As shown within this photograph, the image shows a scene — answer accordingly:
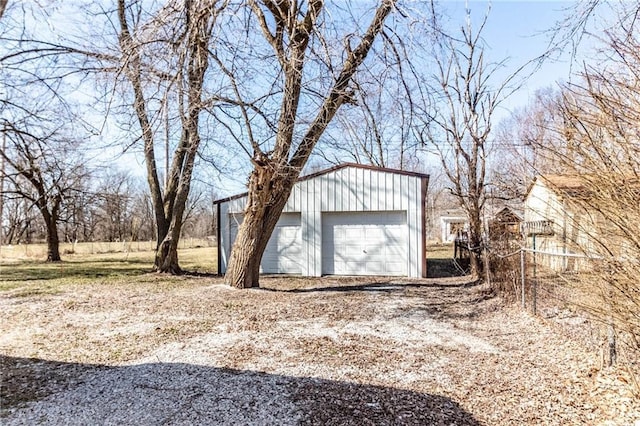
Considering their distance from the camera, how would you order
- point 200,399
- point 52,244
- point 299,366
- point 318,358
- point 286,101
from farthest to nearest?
point 52,244
point 286,101
point 318,358
point 299,366
point 200,399

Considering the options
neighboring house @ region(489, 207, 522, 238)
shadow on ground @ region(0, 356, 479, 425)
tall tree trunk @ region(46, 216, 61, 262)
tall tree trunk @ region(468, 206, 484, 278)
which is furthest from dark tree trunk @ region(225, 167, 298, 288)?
tall tree trunk @ region(46, 216, 61, 262)

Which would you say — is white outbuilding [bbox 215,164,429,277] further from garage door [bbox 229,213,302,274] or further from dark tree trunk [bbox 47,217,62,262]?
dark tree trunk [bbox 47,217,62,262]

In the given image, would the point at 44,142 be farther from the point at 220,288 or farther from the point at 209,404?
the point at 209,404

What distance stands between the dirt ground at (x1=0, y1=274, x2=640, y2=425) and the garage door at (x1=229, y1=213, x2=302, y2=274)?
17.5 feet

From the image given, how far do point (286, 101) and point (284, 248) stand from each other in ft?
21.3

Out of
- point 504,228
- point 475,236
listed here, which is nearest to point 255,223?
point 504,228

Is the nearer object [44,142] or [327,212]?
[44,142]

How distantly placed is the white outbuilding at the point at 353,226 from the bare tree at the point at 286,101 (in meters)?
3.74

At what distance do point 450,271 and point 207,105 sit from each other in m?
10.4

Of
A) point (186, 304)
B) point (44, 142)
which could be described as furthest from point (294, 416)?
point (44, 142)

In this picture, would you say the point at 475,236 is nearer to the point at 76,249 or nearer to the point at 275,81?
the point at 275,81

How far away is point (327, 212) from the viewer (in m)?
12.8

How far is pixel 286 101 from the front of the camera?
7.61 m

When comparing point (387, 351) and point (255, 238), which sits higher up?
point (255, 238)
